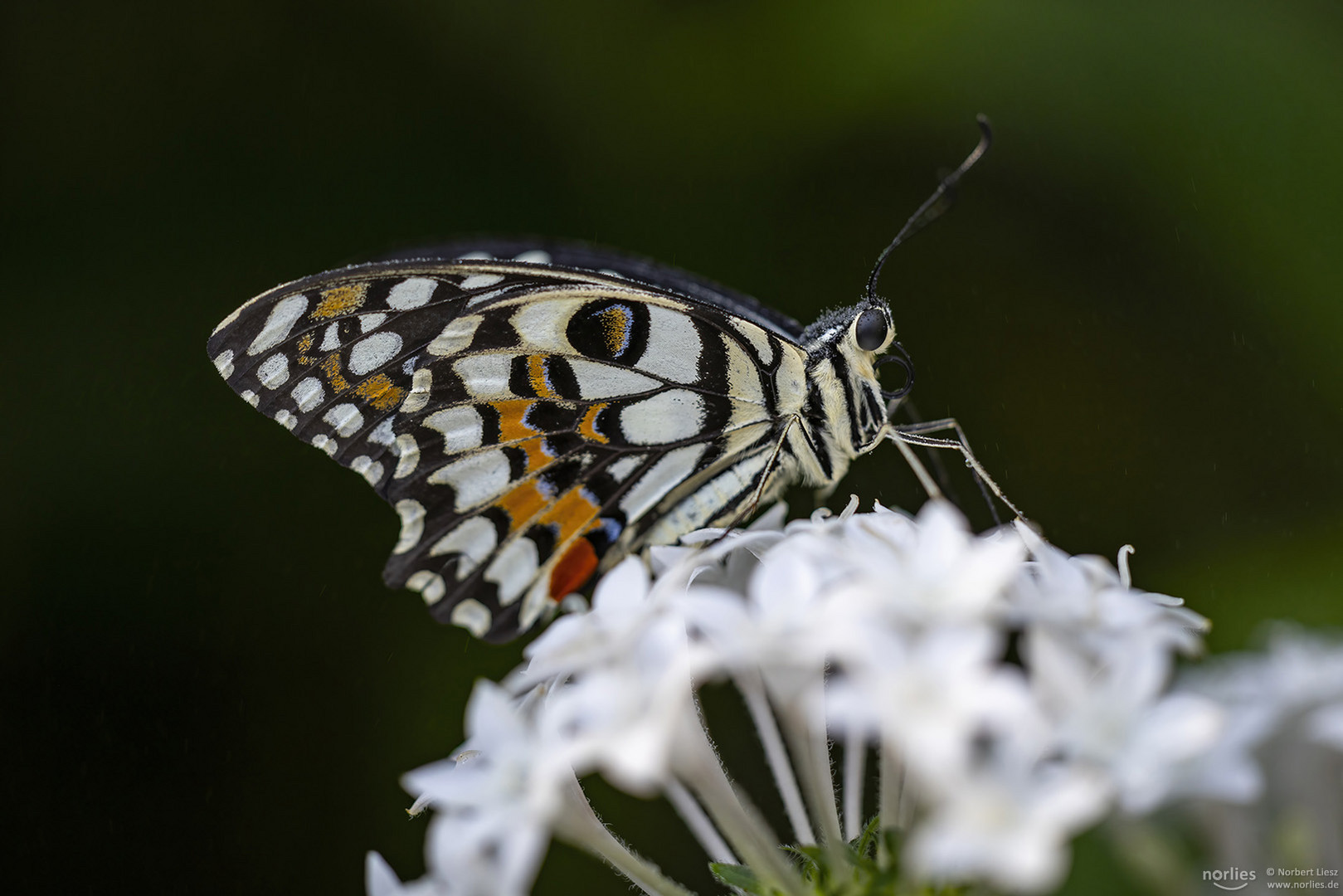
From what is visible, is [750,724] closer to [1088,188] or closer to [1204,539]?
[1204,539]

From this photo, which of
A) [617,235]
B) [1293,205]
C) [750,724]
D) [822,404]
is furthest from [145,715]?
[1293,205]

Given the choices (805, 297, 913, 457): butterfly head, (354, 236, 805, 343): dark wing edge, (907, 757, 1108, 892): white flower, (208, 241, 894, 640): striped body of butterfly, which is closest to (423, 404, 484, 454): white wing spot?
(208, 241, 894, 640): striped body of butterfly

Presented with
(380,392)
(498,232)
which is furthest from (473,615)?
(498,232)

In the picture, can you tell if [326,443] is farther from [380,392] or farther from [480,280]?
[480,280]

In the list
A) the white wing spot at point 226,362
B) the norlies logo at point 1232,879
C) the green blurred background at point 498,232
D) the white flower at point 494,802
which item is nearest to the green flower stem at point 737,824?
the white flower at point 494,802

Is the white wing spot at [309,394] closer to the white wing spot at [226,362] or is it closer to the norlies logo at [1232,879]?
the white wing spot at [226,362]

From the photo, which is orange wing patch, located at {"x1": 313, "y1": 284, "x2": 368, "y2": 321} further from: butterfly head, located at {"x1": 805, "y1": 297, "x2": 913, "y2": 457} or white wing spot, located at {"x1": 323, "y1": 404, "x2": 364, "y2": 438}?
butterfly head, located at {"x1": 805, "y1": 297, "x2": 913, "y2": 457}
